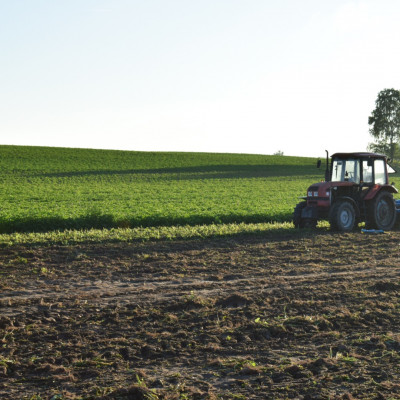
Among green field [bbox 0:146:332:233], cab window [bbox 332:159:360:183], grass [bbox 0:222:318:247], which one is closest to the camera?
grass [bbox 0:222:318:247]

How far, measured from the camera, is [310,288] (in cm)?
876

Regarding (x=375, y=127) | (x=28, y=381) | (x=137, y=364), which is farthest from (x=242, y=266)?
(x=375, y=127)

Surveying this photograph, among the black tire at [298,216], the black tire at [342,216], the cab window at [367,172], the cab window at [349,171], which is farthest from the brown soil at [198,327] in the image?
the cab window at [367,172]

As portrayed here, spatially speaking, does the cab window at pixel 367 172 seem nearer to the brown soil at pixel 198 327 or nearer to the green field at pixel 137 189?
the green field at pixel 137 189

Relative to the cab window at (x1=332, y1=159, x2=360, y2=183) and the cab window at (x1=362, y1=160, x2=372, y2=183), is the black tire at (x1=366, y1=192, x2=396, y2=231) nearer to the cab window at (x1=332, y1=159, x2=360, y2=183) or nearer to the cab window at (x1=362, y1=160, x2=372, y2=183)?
the cab window at (x1=362, y1=160, x2=372, y2=183)

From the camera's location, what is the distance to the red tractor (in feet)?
52.4

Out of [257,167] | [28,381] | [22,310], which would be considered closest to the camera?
[28,381]

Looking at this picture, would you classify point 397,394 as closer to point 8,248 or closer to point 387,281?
point 387,281

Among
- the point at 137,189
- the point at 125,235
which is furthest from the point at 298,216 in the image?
the point at 137,189

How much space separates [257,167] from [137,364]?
50.3 metres

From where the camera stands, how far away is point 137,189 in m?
31.9

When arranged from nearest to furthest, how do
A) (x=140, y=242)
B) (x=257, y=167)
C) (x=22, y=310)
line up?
(x=22, y=310) < (x=140, y=242) < (x=257, y=167)

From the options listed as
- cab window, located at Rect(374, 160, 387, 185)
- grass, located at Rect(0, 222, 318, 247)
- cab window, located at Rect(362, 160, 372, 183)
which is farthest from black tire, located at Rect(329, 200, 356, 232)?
cab window, located at Rect(374, 160, 387, 185)

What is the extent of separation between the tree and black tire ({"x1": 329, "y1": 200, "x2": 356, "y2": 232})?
2177 inches
